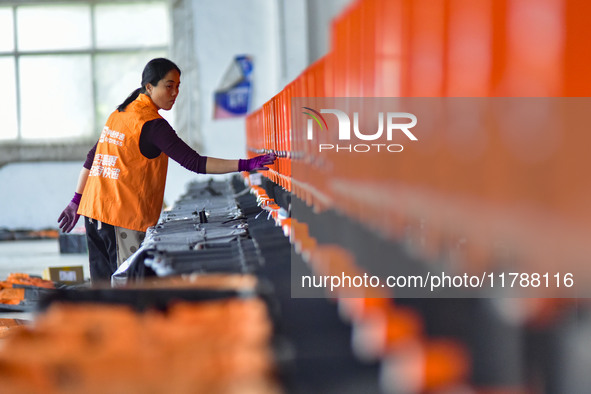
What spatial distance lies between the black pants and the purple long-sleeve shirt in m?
0.46

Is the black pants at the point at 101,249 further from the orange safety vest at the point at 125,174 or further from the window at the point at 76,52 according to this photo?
the window at the point at 76,52

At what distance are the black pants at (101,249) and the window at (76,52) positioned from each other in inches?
261

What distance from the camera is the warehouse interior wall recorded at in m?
9.77

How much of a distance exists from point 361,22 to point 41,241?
27.4 ft

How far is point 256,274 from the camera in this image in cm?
180

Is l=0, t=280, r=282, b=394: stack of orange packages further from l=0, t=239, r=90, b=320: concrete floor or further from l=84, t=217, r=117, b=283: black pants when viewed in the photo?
l=0, t=239, r=90, b=320: concrete floor

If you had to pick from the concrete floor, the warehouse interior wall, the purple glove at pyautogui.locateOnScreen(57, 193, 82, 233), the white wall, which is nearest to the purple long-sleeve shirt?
the purple glove at pyautogui.locateOnScreen(57, 193, 82, 233)

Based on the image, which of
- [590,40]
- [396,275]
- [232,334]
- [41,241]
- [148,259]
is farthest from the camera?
[41,241]

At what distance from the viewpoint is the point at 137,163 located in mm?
3410

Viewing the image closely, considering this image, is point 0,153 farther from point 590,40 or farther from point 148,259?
point 590,40

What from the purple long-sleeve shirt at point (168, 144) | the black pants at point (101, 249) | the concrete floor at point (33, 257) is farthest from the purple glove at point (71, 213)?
the concrete floor at point (33, 257)

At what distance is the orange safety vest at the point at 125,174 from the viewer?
11.1ft

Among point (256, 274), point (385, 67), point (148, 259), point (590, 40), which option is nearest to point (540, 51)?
point (590, 40)

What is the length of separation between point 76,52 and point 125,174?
23.7ft
